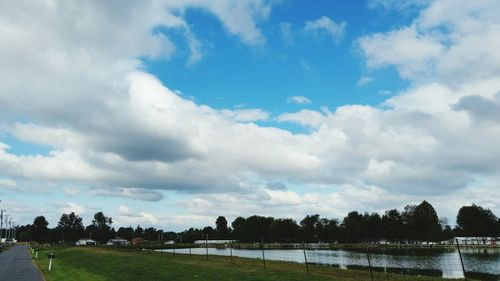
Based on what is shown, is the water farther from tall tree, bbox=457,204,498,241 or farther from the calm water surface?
tall tree, bbox=457,204,498,241

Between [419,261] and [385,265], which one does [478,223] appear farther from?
[385,265]

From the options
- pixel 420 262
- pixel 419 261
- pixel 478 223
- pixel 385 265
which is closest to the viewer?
pixel 385 265

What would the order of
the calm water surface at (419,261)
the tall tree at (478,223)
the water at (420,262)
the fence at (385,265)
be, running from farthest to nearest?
the tall tree at (478,223), the calm water surface at (419,261), the water at (420,262), the fence at (385,265)

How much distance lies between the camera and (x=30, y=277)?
38.1 m

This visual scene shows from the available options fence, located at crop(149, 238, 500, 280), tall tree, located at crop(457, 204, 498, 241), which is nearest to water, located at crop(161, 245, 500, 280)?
fence, located at crop(149, 238, 500, 280)

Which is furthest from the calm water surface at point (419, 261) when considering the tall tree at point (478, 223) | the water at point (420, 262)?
the tall tree at point (478, 223)

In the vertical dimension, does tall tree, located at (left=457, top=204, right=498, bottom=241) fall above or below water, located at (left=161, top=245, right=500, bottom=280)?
above

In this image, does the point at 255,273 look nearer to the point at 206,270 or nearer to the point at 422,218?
the point at 206,270

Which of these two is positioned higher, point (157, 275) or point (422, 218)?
point (422, 218)

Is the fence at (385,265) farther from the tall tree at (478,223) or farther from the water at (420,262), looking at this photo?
the tall tree at (478,223)

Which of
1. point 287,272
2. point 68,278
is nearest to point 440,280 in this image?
point 287,272

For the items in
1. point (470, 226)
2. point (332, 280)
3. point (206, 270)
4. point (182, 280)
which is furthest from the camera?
point (470, 226)

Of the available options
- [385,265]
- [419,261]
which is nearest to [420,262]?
[419,261]

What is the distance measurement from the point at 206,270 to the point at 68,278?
11.6 metres
